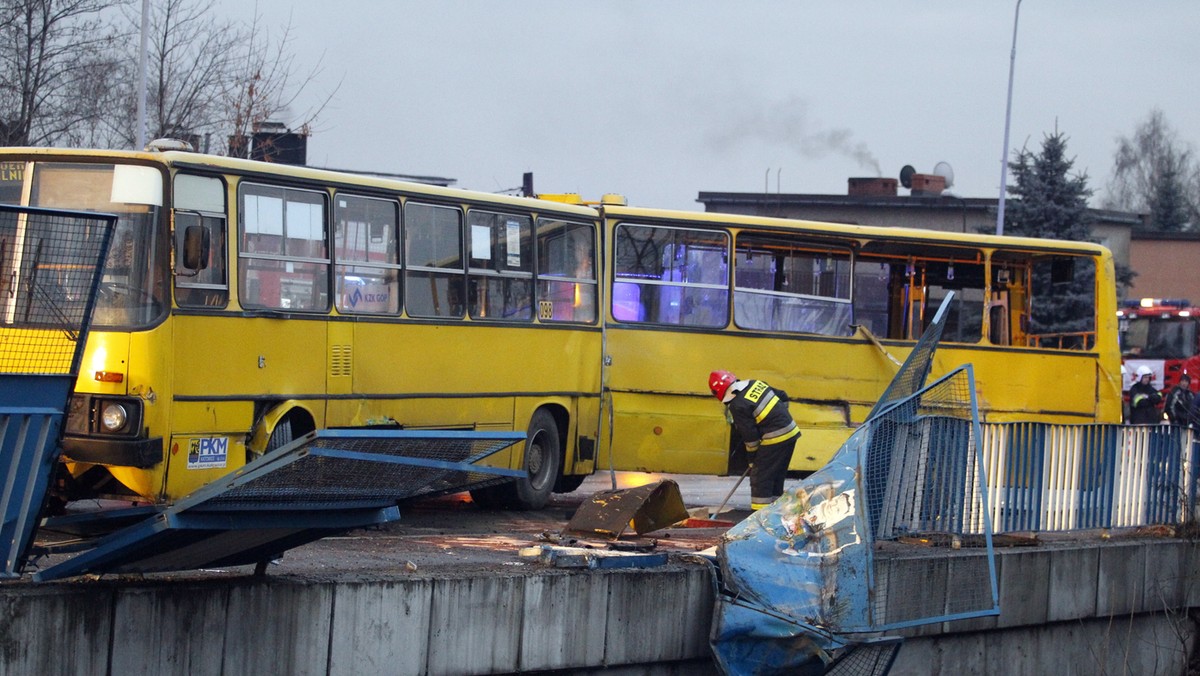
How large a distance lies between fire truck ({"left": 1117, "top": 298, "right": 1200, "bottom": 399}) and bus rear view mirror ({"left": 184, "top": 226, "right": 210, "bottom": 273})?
26313 mm

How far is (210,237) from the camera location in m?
10.9

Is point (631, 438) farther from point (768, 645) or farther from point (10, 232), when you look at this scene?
point (10, 232)

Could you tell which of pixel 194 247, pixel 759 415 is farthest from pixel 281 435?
pixel 759 415

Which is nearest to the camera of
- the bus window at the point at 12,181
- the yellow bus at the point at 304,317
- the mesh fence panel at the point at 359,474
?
the mesh fence panel at the point at 359,474

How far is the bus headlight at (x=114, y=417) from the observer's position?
1005 centimetres

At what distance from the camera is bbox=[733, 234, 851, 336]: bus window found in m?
15.4

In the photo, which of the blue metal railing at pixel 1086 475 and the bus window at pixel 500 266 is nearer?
the blue metal railing at pixel 1086 475

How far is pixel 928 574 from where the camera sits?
32.8 feet

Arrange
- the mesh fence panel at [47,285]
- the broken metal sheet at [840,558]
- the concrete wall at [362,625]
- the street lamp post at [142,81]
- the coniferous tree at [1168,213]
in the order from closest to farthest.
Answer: the mesh fence panel at [47,285] < the concrete wall at [362,625] < the broken metal sheet at [840,558] < the street lamp post at [142,81] < the coniferous tree at [1168,213]

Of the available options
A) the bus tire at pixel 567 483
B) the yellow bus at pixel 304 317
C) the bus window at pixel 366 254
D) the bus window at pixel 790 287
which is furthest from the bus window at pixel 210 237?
the bus window at pixel 790 287

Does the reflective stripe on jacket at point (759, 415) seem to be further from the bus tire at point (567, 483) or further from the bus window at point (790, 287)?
the bus tire at point (567, 483)

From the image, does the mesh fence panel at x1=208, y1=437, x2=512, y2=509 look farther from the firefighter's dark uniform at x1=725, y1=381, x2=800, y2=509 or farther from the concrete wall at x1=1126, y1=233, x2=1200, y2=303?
the concrete wall at x1=1126, y1=233, x2=1200, y2=303

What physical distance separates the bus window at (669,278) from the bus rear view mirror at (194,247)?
5.31 m

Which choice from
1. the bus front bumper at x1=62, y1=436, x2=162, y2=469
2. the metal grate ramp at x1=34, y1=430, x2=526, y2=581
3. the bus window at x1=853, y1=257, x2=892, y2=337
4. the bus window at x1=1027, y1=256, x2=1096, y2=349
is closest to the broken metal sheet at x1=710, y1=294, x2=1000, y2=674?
the metal grate ramp at x1=34, y1=430, x2=526, y2=581
